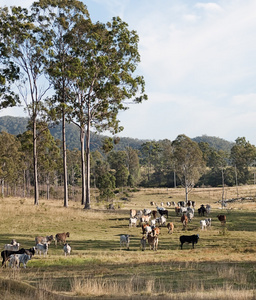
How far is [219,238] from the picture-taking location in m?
24.0

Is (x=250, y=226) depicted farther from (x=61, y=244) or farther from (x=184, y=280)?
(x=184, y=280)

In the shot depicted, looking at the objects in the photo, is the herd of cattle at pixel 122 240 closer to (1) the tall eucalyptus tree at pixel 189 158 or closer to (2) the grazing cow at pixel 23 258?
(2) the grazing cow at pixel 23 258

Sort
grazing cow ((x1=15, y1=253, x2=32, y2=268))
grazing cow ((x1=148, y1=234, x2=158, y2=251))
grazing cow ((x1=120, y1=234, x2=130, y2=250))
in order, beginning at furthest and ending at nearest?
grazing cow ((x1=120, y1=234, x2=130, y2=250)), grazing cow ((x1=148, y1=234, x2=158, y2=251)), grazing cow ((x1=15, y1=253, x2=32, y2=268))

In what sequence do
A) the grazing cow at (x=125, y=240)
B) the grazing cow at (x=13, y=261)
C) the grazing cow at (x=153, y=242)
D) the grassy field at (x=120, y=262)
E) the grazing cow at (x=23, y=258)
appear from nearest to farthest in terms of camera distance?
the grassy field at (x=120, y=262), the grazing cow at (x=13, y=261), the grazing cow at (x=23, y=258), the grazing cow at (x=153, y=242), the grazing cow at (x=125, y=240)

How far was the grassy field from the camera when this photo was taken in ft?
30.3

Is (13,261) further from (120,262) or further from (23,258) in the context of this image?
(120,262)

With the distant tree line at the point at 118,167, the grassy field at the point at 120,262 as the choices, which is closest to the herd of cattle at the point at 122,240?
the grassy field at the point at 120,262

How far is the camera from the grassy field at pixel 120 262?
9.24m

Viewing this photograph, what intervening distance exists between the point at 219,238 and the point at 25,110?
982 inches

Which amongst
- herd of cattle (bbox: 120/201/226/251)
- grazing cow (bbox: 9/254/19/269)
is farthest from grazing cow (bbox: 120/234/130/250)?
grazing cow (bbox: 9/254/19/269)

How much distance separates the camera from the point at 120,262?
15789 mm

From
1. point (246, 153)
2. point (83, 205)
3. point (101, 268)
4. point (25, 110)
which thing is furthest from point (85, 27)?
point (246, 153)

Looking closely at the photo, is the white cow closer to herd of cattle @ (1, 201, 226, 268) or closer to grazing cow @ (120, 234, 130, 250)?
herd of cattle @ (1, 201, 226, 268)

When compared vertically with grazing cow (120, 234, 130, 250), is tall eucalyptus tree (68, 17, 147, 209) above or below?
above
